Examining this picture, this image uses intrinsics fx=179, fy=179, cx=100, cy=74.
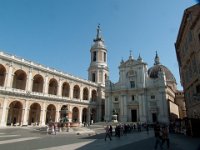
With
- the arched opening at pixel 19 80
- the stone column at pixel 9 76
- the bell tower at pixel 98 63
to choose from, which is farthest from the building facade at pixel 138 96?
the stone column at pixel 9 76

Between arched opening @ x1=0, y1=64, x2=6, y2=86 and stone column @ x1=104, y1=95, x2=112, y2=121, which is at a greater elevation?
arched opening @ x1=0, y1=64, x2=6, y2=86

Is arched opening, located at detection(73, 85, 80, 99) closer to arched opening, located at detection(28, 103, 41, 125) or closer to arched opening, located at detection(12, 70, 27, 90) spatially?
arched opening, located at detection(28, 103, 41, 125)

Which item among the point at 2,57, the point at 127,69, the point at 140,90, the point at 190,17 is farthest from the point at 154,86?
the point at 2,57

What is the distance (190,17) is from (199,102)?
30.8 ft

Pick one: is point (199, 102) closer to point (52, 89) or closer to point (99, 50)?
point (52, 89)

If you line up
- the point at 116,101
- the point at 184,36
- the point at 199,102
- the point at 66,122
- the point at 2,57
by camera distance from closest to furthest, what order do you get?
the point at 199,102 < the point at 184,36 < the point at 66,122 < the point at 2,57 < the point at 116,101

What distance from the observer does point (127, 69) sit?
52094 mm

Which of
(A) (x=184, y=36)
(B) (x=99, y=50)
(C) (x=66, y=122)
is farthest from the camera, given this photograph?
(B) (x=99, y=50)

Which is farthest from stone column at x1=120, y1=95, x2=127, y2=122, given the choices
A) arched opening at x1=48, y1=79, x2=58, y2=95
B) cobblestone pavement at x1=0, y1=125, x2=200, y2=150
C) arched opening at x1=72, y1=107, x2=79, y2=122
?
cobblestone pavement at x1=0, y1=125, x2=200, y2=150

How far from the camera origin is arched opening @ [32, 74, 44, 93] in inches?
1602

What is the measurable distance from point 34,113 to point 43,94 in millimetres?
A: 5675

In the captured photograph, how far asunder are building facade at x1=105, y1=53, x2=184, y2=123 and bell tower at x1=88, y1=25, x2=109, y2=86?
6.74 meters

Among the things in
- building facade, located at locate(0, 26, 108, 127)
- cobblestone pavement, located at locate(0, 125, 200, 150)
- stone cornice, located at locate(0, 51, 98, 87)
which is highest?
stone cornice, located at locate(0, 51, 98, 87)

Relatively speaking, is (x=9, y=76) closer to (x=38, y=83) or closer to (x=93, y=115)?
(x=38, y=83)
